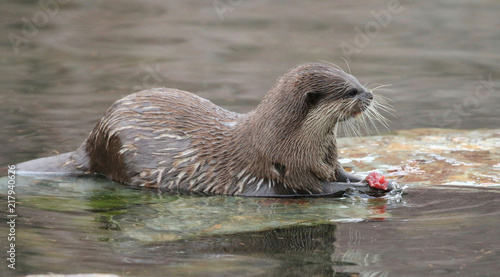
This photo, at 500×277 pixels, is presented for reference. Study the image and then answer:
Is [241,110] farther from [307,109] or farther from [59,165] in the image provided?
[307,109]

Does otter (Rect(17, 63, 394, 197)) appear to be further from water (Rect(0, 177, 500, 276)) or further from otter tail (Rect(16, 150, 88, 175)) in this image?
water (Rect(0, 177, 500, 276))

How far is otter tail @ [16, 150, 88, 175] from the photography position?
7699mm

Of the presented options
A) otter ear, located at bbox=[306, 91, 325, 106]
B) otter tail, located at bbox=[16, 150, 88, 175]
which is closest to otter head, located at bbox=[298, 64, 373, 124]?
otter ear, located at bbox=[306, 91, 325, 106]

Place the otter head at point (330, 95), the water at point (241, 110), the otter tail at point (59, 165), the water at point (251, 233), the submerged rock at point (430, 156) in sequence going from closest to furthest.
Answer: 1. the water at point (251, 233)
2. the water at point (241, 110)
3. the otter head at point (330, 95)
4. the submerged rock at point (430, 156)
5. the otter tail at point (59, 165)

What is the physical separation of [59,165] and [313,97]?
101 inches

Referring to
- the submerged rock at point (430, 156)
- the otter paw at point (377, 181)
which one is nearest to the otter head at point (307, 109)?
the otter paw at point (377, 181)

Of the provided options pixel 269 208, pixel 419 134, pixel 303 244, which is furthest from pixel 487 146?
pixel 303 244

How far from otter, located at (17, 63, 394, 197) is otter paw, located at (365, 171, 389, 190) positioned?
0.07 m

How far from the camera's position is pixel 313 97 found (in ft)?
22.1

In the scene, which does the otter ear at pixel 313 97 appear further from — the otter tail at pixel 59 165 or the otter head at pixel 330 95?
the otter tail at pixel 59 165

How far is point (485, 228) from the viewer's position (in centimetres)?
578

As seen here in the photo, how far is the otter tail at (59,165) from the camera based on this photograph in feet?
25.3

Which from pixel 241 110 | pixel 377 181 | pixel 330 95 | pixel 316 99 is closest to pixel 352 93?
pixel 330 95

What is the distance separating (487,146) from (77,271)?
4.91 meters
